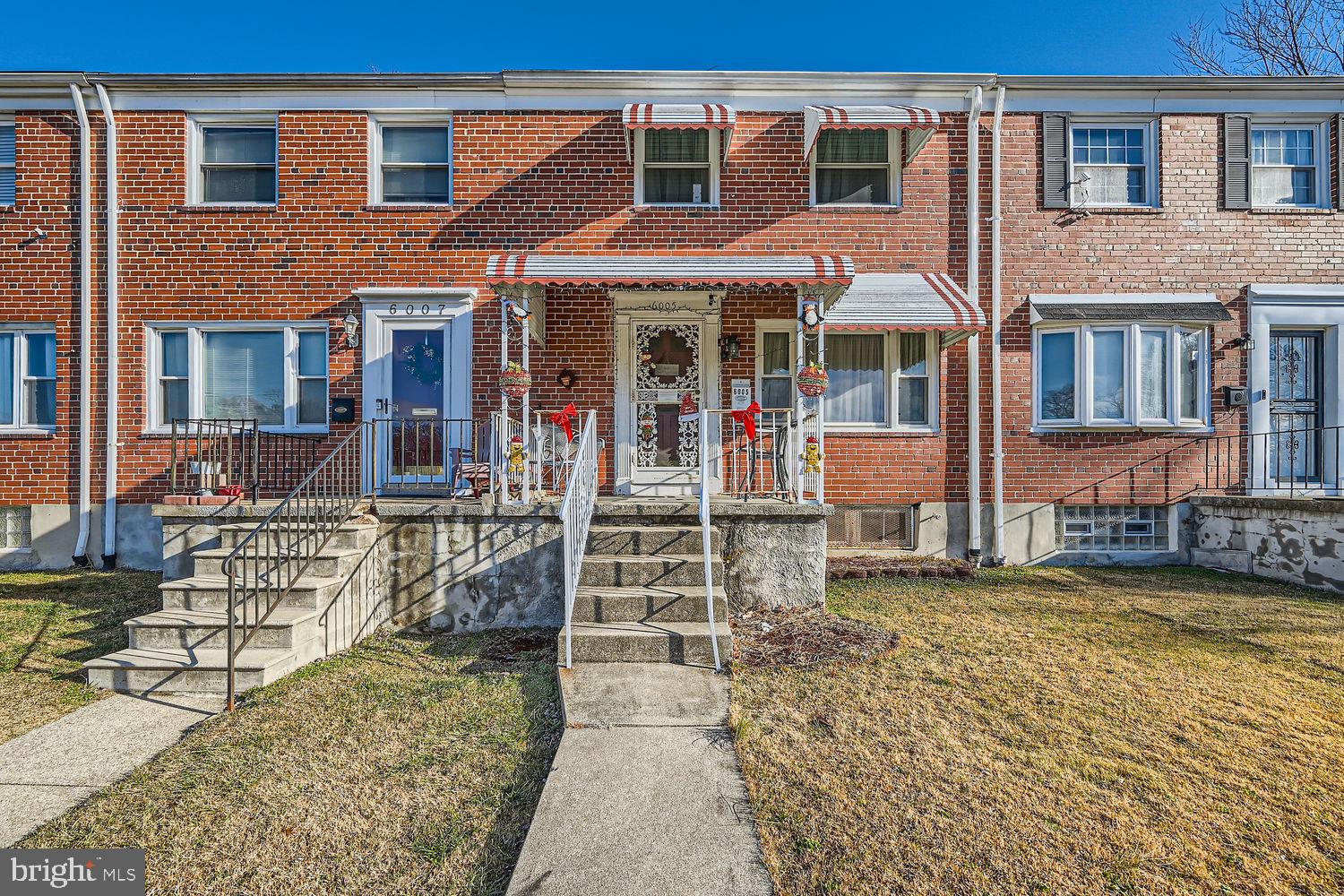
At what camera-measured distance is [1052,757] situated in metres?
3.65

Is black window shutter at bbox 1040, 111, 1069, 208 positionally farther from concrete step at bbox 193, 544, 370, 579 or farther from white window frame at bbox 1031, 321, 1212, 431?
concrete step at bbox 193, 544, 370, 579

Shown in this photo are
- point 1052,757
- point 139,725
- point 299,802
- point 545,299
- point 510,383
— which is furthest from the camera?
point 545,299

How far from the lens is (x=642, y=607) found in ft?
17.2

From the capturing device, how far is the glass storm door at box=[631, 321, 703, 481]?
875 centimetres

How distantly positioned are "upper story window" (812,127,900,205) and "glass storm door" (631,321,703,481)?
257cm

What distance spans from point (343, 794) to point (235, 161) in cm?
878

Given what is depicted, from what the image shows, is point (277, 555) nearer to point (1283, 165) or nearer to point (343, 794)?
point (343, 794)

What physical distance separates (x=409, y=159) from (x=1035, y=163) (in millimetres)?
8290

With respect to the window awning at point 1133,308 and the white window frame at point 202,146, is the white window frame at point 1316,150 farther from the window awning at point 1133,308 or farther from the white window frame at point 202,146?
the white window frame at point 202,146

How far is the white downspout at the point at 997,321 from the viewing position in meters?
8.77

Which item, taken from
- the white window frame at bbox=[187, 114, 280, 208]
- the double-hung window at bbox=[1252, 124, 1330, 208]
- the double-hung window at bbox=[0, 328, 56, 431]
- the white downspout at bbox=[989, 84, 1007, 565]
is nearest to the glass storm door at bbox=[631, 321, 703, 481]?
the white downspout at bbox=[989, 84, 1007, 565]

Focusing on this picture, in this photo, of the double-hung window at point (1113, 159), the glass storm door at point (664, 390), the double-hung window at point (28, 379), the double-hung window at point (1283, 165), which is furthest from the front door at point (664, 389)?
the double-hung window at point (1283, 165)

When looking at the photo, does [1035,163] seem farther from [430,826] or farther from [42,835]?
[42,835]

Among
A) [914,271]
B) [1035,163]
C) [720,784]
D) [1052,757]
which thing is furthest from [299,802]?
[1035,163]
